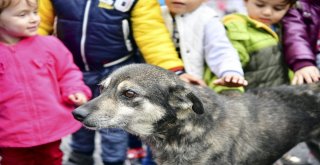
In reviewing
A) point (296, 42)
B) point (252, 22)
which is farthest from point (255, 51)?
point (296, 42)

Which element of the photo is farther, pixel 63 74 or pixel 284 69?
pixel 284 69

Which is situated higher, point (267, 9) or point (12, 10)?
point (12, 10)

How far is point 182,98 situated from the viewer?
110 inches

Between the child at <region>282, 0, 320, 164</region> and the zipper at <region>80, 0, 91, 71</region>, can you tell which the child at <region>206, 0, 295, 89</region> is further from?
the zipper at <region>80, 0, 91, 71</region>

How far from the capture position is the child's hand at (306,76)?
3.63m

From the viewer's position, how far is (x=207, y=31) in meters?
3.53

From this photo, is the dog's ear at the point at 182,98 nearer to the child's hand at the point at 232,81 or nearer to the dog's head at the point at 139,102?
the dog's head at the point at 139,102

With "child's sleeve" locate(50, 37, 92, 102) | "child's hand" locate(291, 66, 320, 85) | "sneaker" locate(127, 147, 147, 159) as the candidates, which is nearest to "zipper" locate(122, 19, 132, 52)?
"child's sleeve" locate(50, 37, 92, 102)

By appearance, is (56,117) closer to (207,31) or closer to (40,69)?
(40,69)

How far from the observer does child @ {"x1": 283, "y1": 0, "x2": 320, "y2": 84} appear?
3686 mm

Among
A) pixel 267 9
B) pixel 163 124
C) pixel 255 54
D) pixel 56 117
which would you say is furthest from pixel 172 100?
pixel 267 9

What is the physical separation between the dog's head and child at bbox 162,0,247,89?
68 centimetres

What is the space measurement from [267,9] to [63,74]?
1749 mm

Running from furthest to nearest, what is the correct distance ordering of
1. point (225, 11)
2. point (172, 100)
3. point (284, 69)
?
point (225, 11) < point (284, 69) < point (172, 100)
